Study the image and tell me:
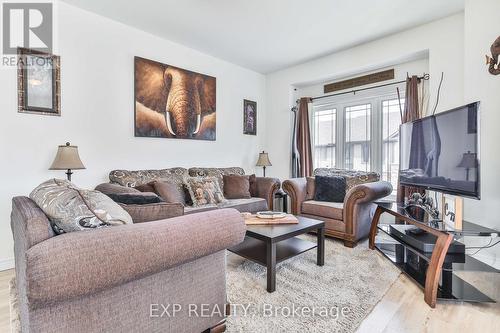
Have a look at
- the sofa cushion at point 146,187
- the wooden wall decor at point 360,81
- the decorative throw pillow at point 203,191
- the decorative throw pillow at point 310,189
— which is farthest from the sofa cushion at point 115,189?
the wooden wall decor at point 360,81

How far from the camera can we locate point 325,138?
15.1ft

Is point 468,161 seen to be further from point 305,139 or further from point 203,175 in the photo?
point 203,175

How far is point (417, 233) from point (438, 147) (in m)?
0.77

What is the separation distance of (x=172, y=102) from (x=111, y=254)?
304 cm

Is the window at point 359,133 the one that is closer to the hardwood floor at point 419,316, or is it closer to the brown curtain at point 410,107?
the brown curtain at point 410,107

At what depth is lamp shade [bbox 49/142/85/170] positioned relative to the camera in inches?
96.6

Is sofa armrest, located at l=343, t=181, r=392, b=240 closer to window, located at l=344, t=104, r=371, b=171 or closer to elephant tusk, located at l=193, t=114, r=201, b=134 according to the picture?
window, located at l=344, t=104, r=371, b=171

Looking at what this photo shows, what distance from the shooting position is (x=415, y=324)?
5.17 ft

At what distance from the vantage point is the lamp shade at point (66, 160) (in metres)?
2.45

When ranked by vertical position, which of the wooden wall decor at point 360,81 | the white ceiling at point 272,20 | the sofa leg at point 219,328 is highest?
the white ceiling at point 272,20

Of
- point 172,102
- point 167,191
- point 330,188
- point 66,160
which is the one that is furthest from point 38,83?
point 330,188

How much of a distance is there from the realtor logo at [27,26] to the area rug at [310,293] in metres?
2.88

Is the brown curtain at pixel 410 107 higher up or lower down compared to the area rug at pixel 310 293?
higher up

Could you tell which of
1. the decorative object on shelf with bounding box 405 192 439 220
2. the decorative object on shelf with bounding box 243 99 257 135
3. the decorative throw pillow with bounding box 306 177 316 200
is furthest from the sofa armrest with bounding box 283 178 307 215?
the decorative object on shelf with bounding box 243 99 257 135
